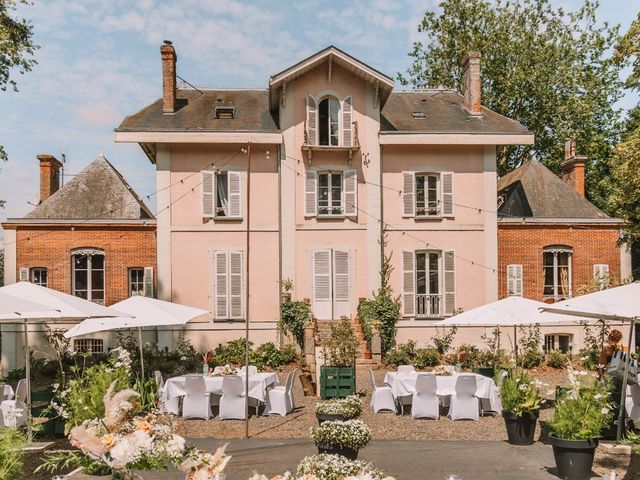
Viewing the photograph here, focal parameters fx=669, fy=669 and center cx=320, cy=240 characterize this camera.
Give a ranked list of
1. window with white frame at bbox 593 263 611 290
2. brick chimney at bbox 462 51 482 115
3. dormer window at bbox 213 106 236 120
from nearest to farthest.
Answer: window with white frame at bbox 593 263 611 290
dormer window at bbox 213 106 236 120
brick chimney at bbox 462 51 482 115

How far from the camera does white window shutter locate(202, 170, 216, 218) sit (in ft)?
64.9

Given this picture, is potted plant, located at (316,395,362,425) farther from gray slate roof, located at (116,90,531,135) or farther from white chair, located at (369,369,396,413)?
gray slate roof, located at (116,90,531,135)

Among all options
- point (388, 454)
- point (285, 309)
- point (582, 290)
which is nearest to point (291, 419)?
point (388, 454)

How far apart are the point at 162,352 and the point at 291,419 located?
25.5 feet

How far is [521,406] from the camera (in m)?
9.60

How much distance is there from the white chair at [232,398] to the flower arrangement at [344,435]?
4.20m

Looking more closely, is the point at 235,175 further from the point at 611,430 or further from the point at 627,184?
the point at 611,430

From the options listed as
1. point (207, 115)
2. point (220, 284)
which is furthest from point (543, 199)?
point (207, 115)

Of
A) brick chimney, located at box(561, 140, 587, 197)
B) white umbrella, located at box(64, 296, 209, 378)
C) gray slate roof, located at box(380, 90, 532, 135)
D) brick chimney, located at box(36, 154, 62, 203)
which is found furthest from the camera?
brick chimney, located at box(561, 140, 587, 197)

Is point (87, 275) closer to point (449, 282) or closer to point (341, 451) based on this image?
point (449, 282)

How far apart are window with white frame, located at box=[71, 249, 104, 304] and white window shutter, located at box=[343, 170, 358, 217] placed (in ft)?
24.9

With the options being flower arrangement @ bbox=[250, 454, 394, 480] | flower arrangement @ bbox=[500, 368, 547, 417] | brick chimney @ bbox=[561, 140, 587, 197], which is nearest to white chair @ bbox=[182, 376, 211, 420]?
flower arrangement @ bbox=[500, 368, 547, 417]

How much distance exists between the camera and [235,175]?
1994 cm

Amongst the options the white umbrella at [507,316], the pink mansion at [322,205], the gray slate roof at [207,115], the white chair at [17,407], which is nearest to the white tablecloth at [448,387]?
the white umbrella at [507,316]
